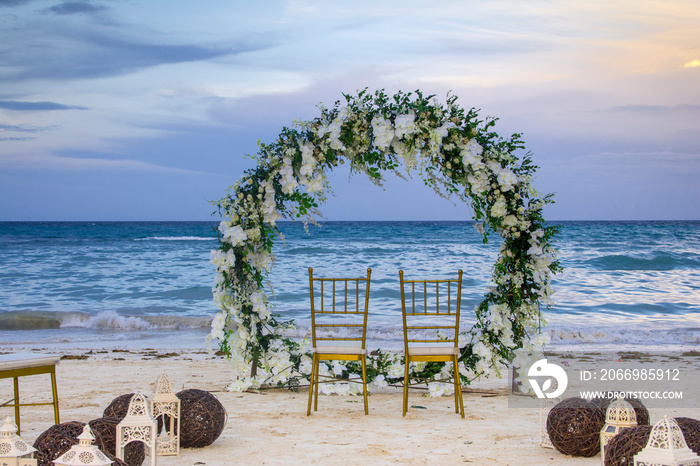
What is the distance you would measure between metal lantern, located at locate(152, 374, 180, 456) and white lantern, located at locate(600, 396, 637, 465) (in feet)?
8.16

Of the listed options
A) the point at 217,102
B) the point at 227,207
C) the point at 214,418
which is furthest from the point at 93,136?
the point at 214,418

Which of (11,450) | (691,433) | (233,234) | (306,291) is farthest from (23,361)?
(306,291)

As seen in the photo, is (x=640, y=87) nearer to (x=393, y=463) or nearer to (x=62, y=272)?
(x=393, y=463)

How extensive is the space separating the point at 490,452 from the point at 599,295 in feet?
34.9

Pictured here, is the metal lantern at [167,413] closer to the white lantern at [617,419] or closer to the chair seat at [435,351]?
the chair seat at [435,351]

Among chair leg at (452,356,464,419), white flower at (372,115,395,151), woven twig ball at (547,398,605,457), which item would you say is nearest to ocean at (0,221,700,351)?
white flower at (372,115,395,151)

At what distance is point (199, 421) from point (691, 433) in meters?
2.83

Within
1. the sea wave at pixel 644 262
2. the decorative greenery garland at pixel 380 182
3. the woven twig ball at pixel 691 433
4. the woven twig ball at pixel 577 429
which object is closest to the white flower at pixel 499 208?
the decorative greenery garland at pixel 380 182

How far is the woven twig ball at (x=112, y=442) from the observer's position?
315cm

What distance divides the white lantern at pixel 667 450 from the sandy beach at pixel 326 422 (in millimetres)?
1163

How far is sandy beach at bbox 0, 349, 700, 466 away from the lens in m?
3.62

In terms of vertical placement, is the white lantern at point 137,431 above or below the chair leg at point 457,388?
above

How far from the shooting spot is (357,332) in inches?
408

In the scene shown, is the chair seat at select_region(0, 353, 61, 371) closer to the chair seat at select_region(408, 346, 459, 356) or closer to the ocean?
the ocean
